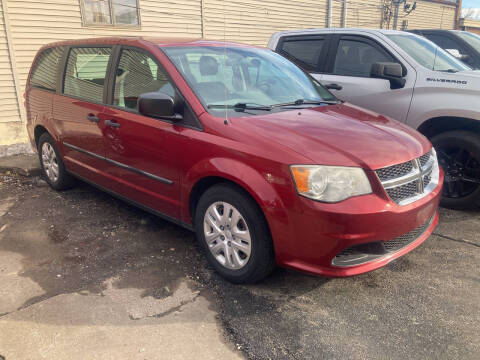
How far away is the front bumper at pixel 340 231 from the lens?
2471mm

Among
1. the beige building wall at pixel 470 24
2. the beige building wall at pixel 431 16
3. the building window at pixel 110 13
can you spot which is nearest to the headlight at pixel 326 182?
the building window at pixel 110 13

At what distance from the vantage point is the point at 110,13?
9227 mm

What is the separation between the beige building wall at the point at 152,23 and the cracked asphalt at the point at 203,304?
10.4 ft

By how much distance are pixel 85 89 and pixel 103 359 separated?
2833mm

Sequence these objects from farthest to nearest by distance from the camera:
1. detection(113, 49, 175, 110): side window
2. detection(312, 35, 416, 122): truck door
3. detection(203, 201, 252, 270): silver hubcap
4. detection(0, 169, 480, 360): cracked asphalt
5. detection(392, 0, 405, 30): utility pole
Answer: detection(392, 0, 405, 30): utility pole < detection(312, 35, 416, 122): truck door < detection(113, 49, 175, 110): side window < detection(203, 201, 252, 270): silver hubcap < detection(0, 169, 480, 360): cracked asphalt

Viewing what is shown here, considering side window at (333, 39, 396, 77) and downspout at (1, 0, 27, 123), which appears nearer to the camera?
side window at (333, 39, 396, 77)

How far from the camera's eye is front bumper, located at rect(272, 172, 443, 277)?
247 centimetres

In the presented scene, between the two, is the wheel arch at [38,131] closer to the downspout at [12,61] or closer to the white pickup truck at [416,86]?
the downspout at [12,61]

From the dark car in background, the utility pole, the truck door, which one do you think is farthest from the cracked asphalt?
the utility pole

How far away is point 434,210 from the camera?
3.07 m

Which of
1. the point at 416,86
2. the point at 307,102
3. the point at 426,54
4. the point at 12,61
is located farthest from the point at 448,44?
the point at 12,61

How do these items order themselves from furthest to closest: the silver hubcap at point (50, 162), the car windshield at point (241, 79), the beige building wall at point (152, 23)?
1. the beige building wall at point (152, 23)
2. the silver hubcap at point (50, 162)
3. the car windshield at point (241, 79)

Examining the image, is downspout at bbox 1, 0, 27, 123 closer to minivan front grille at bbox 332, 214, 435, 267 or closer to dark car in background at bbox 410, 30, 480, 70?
dark car in background at bbox 410, 30, 480, 70

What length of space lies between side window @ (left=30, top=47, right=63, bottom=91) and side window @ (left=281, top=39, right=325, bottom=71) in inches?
117
